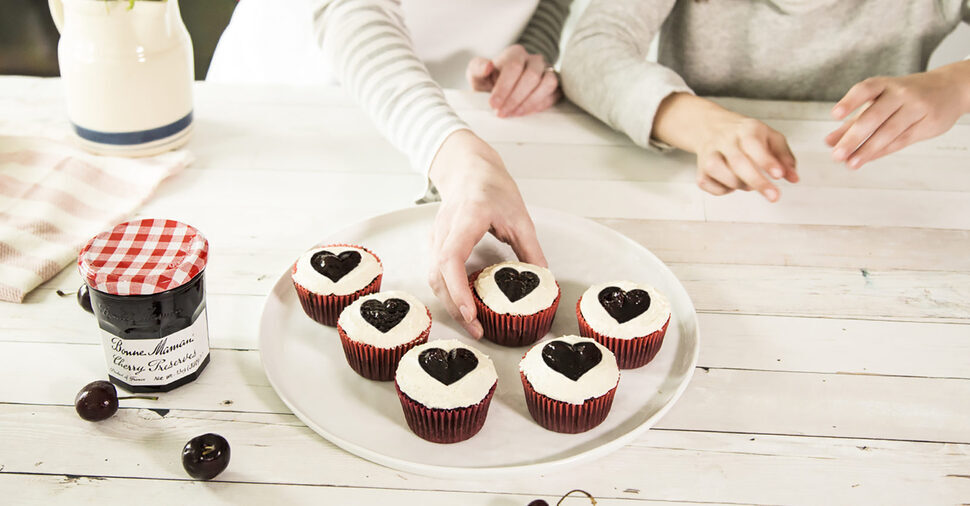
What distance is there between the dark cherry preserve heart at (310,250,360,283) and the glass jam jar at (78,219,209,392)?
172mm

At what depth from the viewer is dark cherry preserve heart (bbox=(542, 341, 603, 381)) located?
86 cm

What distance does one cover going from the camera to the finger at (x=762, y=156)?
1204 millimetres

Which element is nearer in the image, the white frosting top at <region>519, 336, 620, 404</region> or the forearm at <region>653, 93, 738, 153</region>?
the white frosting top at <region>519, 336, 620, 404</region>

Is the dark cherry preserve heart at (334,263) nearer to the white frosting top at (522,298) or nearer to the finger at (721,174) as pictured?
the white frosting top at (522,298)

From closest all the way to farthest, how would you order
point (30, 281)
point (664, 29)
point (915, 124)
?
point (30, 281) < point (915, 124) < point (664, 29)

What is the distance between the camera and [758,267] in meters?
1.16

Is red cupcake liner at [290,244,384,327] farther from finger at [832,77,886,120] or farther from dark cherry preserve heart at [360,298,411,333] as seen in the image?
finger at [832,77,886,120]

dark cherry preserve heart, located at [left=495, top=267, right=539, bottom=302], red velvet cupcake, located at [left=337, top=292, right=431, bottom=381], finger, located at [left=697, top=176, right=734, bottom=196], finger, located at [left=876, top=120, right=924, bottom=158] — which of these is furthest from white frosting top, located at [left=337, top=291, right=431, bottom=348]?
finger, located at [left=876, top=120, right=924, bottom=158]

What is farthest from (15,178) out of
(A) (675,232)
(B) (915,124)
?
(B) (915,124)

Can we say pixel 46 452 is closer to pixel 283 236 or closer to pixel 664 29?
pixel 283 236

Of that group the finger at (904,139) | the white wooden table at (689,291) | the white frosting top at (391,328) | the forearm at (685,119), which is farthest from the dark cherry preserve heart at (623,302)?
the finger at (904,139)

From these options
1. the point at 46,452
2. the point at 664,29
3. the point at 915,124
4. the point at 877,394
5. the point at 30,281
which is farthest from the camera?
the point at 664,29

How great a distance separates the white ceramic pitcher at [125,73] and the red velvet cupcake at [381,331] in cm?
57

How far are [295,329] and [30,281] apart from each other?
36cm
